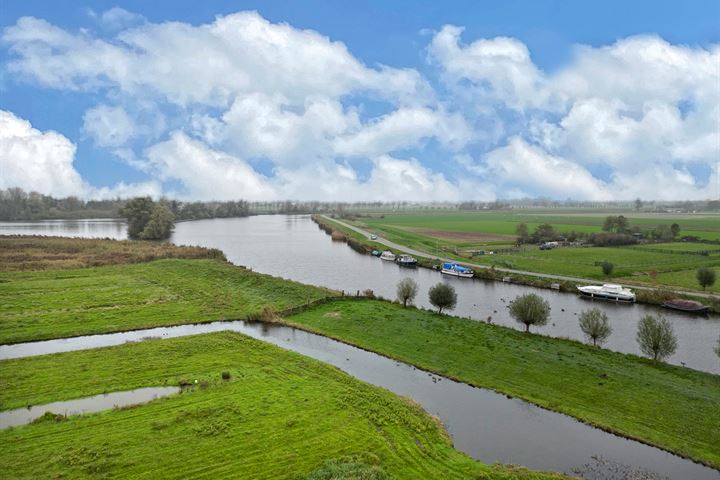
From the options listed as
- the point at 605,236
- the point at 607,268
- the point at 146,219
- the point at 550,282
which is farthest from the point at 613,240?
the point at 146,219

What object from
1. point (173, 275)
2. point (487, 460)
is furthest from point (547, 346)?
point (173, 275)

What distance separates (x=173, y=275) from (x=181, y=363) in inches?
1395

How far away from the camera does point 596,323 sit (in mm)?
35500

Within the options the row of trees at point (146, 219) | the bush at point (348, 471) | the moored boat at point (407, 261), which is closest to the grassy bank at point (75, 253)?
the row of trees at point (146, 219)

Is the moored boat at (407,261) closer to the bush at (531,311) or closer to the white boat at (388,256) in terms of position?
the white boat at (388,256)

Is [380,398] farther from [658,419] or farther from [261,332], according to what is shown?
[261,332]

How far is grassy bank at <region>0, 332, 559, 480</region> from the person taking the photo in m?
19.1

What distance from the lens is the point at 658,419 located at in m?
24.5

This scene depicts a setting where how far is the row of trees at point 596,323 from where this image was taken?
31969 mm

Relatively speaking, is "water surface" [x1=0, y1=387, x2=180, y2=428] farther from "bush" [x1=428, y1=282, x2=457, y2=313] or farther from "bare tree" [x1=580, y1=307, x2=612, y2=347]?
"bare tree" [x1=580, y1=307, x2=612, y2=347]

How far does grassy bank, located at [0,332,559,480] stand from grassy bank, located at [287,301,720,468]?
7774 mm

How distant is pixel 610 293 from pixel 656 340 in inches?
916

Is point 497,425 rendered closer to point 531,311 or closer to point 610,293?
point 531,311

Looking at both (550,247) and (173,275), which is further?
(550,247)
